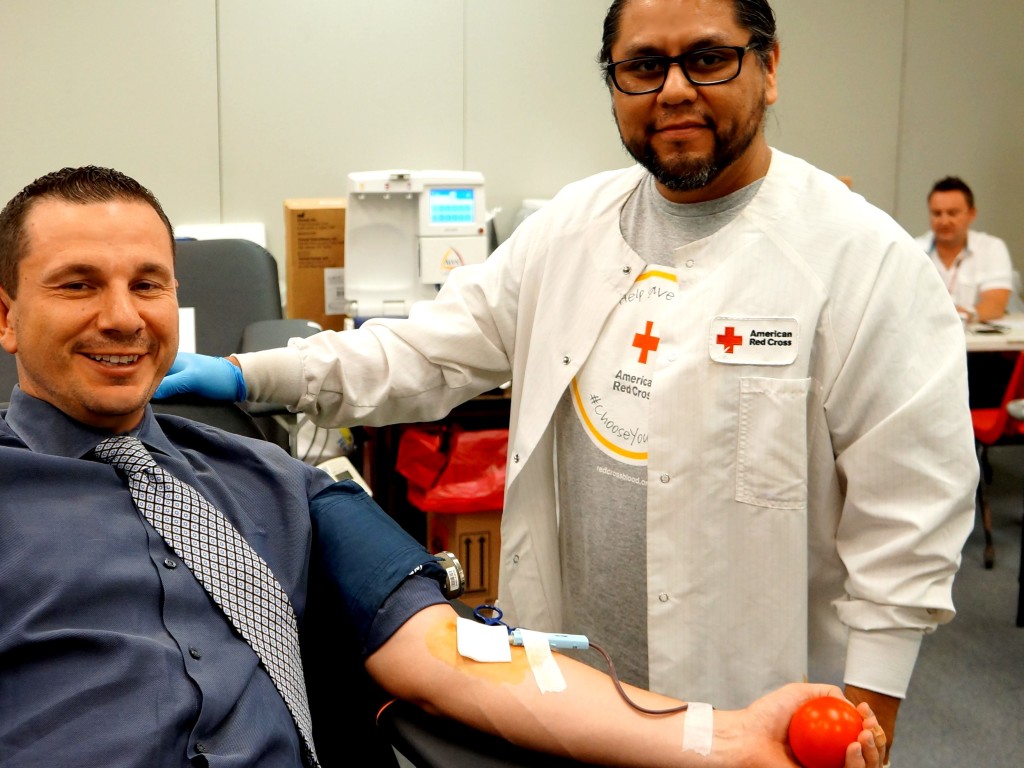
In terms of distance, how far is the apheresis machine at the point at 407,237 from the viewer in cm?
309

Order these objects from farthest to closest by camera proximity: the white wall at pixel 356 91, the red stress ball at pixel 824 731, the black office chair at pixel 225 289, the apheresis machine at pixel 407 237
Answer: the white wall at pixel 356 91 < the apheresis machine at pixel 407 237 < the black office chair at pixel 225 289 < the red stress ball at pixel 824 731

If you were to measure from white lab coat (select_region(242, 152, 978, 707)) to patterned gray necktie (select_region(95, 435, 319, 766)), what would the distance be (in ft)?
1.27

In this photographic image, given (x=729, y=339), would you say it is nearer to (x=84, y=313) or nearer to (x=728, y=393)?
(x=728, y=393)

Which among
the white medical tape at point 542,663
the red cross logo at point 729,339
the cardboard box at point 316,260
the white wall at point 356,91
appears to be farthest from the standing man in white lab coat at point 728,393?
the white wall at point 356,91

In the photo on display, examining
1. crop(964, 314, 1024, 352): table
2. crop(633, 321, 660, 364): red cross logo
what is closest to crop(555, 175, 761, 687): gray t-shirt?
crop(633, 321, 660, 364): red cross logo

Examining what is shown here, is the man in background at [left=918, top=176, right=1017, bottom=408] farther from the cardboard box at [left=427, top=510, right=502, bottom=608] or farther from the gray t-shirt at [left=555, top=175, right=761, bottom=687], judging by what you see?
the gray t-shirt at [left=555, top=175, right=761, bottom=687]

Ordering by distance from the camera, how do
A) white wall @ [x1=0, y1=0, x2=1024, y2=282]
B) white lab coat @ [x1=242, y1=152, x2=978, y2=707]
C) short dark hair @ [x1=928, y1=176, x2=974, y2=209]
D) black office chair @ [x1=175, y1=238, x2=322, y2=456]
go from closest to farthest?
white lab coat @ [x1=242, y1=152, x2=978, y2=707]
black office chair @ [x1=175, y1=238, x2=322, y2=456]
white wall @ [x1=0, y1=0, x2=1024, y2=282]
short dark hair @ [x1=928, y1=176, x2=974, y2=209]

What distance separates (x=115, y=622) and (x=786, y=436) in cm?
85

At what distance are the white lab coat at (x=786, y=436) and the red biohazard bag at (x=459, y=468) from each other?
124 cm

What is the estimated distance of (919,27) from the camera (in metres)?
4.64

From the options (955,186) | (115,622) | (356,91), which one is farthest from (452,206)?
(955,186)

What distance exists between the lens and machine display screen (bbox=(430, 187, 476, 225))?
10.2 feet

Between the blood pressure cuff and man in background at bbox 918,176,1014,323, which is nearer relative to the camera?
the blood pressure cuff

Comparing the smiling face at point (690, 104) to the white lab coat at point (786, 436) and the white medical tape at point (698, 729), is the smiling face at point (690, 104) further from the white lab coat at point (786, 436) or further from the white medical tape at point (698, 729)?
the white medical tape at point (698, 729)
